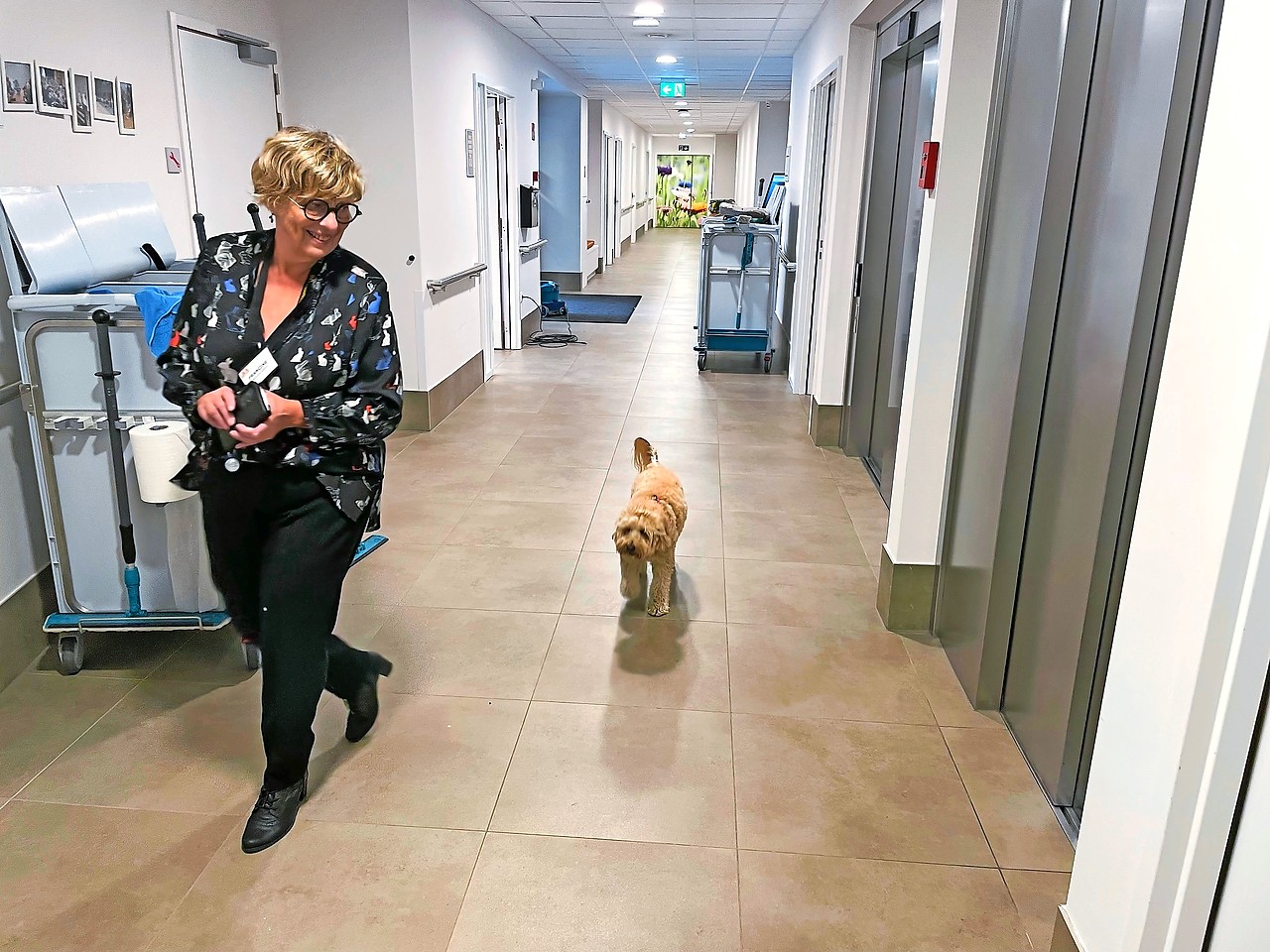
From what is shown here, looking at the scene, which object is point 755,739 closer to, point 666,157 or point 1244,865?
point 1244,865

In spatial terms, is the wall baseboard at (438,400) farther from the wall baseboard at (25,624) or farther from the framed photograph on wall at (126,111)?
the wall baseboard at (25,624)

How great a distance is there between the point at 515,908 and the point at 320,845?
1.78 feet

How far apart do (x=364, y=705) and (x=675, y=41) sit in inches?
278

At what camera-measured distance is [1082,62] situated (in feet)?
7.75

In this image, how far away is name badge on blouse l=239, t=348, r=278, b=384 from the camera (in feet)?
6.72

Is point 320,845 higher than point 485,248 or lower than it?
lower

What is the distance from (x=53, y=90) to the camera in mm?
3219

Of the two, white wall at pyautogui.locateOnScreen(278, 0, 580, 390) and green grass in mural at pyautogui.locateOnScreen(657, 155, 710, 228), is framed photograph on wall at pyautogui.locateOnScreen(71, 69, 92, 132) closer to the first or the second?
white wall at pyautogui.locateOnScreen(278, 0, 580, 390)

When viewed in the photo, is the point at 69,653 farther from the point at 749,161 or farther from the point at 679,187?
the point at 679,187

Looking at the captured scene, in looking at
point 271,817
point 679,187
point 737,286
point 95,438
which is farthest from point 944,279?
point 679,187

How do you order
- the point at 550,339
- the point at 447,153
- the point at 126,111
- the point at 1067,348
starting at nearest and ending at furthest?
1. the point at 1067,348
2. the point at 126,111
3. the point at 447,153
4. the point at 550,339

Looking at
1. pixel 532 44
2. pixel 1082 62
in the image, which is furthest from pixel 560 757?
pixel 532 44

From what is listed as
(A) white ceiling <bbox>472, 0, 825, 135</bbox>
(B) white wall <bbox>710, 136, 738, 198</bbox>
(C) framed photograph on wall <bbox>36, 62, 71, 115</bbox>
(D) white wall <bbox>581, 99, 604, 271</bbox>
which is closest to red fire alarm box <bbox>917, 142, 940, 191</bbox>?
(C) framed photograph on wall <bbox>36, 62, 71, 115</bbox>

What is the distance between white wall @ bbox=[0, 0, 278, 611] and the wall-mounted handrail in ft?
5.54
